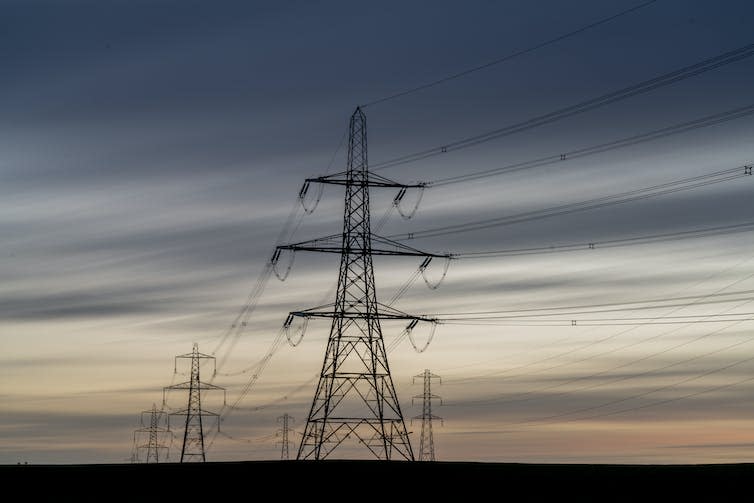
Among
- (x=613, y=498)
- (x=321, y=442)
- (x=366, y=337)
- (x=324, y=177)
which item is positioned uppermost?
(x=324, y=177)

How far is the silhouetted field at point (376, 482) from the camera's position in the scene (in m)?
58.0

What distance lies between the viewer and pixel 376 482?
→ 64188 millimetres

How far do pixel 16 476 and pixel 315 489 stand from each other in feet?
71.7

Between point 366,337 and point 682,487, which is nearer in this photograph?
point 682,487

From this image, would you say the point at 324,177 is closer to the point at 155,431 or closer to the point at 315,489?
the point at 315,489

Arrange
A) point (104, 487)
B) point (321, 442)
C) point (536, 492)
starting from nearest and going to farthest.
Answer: point (536, 492)
point (104, 487)
point (321, 442)

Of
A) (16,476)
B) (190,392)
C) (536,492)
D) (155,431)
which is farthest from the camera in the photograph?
(155,431)

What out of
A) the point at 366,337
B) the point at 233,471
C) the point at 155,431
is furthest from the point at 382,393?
the point at 155,431

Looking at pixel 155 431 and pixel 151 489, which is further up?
pixel 155 431

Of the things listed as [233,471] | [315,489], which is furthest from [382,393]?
[315,489]

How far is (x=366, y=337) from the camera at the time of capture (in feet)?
270

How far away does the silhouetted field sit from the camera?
58.0m

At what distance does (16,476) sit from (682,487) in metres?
39.5

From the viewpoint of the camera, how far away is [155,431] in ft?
511
